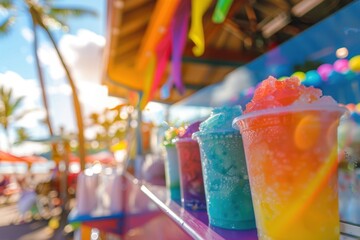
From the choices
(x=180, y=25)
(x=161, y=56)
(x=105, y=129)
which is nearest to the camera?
(x=180, y=25)

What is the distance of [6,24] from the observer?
13.7m

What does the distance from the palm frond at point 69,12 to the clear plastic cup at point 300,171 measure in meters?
14.3

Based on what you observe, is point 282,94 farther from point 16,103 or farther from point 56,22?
point 16,103

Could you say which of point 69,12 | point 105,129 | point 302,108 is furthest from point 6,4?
point 302,108

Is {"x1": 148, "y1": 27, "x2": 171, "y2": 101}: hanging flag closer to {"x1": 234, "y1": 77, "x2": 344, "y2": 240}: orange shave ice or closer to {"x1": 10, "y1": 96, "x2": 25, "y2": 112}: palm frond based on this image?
{"x1": 234, "y1": 77, "x2": 344, "y2": 240}: orange shave ice

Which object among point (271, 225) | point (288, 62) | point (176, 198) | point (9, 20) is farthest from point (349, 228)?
point (9, 20)

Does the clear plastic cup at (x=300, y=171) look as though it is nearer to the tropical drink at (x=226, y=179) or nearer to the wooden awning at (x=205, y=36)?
the tropical drink at (x=226, y=179)

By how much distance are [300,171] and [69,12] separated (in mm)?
15108

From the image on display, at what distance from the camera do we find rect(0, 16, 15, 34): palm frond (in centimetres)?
1348

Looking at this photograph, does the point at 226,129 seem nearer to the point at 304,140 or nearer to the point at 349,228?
the point at 304,140

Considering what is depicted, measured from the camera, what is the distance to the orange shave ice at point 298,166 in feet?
1.65

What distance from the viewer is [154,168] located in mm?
2109

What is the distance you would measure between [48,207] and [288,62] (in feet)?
26.8

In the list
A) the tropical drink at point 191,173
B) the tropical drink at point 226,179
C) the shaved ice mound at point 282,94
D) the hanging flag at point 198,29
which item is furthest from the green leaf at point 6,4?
the shaved ice mound at point 282,94
